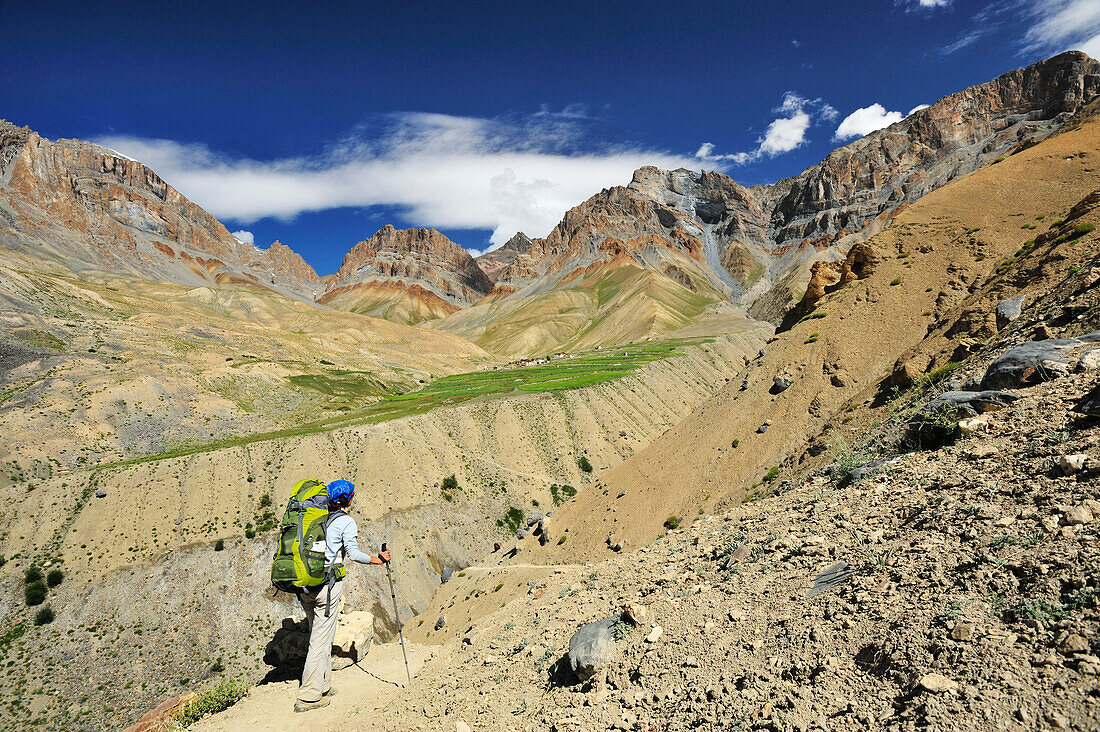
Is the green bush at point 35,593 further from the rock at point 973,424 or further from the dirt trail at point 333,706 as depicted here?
the rock at point 973,424

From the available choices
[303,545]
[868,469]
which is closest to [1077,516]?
[868,469]

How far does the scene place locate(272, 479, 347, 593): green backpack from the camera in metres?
9.74

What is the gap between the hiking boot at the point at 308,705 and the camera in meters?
9.81

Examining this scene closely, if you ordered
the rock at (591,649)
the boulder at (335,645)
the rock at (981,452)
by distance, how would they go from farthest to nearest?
1. the boulder at (335,645)
2. the rock at (981,452)
3. the rock at (591,649)

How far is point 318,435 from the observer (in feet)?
174

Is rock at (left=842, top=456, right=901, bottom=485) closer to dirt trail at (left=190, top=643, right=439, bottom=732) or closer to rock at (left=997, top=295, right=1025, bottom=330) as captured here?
rock at (left=997, top=295, right=1025, bottom=330)

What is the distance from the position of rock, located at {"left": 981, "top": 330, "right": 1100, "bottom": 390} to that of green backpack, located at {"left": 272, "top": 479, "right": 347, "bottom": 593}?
15658 mm

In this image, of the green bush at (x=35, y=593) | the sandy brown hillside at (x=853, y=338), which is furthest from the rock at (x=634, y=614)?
the green bush at (x=35, y=593)

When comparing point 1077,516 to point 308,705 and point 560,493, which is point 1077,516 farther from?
point 560,493

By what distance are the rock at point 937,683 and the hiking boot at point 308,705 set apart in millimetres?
10863

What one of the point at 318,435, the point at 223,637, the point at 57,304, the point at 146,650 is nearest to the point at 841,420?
the point at 223,637

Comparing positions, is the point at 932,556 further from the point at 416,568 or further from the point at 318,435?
the point at 318,435

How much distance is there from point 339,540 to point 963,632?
10.6 meters

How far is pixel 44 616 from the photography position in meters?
33.7
